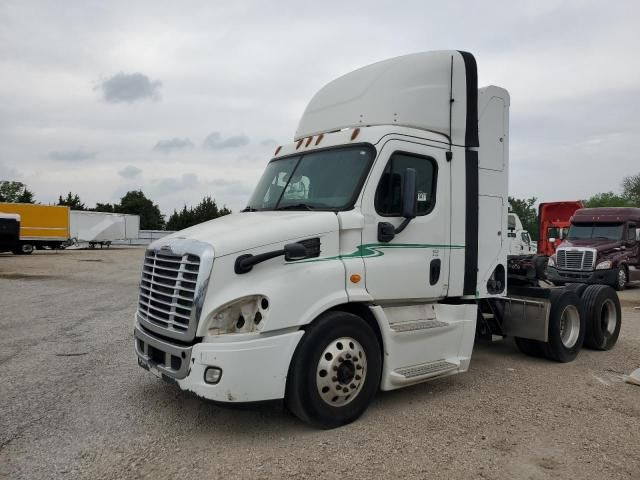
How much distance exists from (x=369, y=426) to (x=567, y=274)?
15.4 metres

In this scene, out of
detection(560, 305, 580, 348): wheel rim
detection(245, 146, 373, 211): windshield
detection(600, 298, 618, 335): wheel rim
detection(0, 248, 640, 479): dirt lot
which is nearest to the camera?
detection(0, 248, 640, 479): dirt lot

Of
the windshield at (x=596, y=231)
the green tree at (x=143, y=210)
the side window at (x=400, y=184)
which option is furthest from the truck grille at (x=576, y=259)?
Answer: the green tree at (x=143, y=210)

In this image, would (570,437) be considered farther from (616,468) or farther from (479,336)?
(479,336)

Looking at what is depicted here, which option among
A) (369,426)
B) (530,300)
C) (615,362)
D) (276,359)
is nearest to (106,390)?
(276,359)

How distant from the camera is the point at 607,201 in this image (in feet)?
230

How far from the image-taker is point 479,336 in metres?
7.20

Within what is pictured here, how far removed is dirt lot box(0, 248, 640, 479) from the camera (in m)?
3.88

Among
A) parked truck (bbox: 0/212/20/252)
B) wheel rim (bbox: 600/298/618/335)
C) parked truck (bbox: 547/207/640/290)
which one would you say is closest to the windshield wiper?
wheel rim (bbox: 600/298/618/335)

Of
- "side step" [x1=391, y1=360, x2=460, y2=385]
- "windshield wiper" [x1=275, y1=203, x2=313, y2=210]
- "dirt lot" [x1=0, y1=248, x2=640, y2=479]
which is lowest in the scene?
"dirt lot" [x1=0, y1=248, x2=640, y2=479]

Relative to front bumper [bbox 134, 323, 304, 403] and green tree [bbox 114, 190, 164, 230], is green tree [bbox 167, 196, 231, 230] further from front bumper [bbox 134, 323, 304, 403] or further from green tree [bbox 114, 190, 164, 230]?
front bumper [bbox 134, 323, 304, 403]

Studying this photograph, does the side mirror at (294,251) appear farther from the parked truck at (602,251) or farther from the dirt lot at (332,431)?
the parked truck at (602,251)

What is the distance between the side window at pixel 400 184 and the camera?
5.02 m

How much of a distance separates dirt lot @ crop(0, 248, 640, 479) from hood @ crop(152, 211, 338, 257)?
1399mm

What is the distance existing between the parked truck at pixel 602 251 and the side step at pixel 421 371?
13.4 metres
